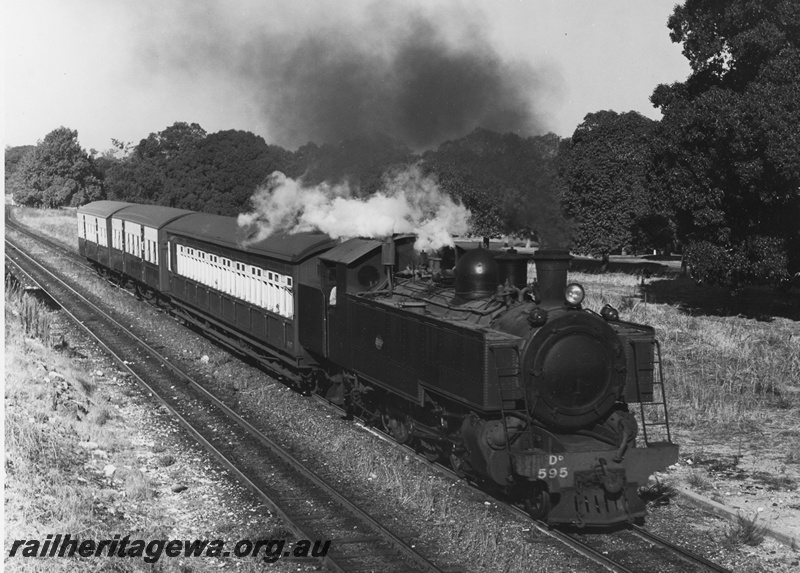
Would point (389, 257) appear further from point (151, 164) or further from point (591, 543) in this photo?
point (151, 164)

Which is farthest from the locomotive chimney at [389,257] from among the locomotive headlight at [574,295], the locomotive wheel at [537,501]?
the locomotive wheel at [537,501]

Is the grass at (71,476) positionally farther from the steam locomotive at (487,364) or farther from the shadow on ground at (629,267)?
the shadow on ground at (629,267)

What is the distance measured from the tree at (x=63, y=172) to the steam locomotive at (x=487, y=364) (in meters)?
69.3

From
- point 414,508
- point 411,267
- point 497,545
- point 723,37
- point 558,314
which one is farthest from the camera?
point 723,37

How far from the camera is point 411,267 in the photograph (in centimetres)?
1340

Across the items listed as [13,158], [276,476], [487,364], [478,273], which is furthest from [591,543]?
[13,158]

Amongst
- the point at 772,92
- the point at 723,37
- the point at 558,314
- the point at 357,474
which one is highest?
the point at 723,37

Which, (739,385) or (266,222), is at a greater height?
(266,222)

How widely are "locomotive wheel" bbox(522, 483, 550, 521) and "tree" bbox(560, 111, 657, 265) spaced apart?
92.7 feet

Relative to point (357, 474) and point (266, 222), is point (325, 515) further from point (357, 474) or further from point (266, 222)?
point (266, 222)

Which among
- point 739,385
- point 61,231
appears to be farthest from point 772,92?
point 61,231

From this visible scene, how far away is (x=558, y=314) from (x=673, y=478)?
133 inches

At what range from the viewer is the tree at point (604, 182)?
3666 cm

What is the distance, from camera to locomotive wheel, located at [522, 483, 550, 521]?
29.7ft
